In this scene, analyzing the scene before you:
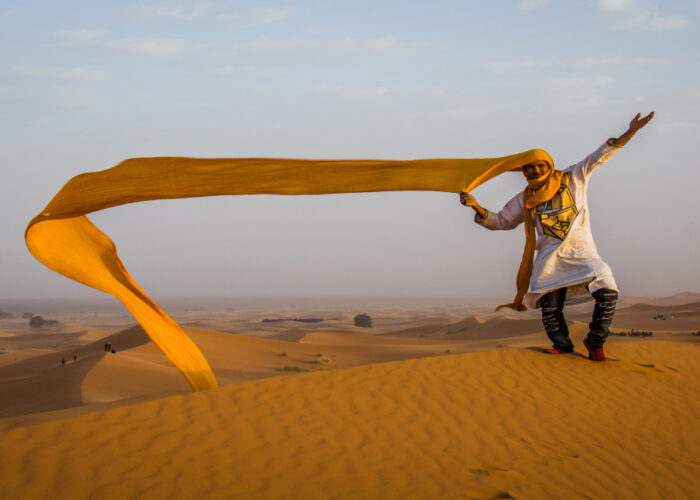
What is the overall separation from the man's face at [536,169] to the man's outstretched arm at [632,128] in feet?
2.56

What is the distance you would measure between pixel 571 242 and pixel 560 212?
0.39 metres

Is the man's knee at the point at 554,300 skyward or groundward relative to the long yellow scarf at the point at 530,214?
groundward

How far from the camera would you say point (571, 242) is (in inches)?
262

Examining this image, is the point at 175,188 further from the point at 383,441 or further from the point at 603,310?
the point at 603,310

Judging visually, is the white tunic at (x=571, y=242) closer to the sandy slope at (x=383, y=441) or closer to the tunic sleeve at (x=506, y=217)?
the tunic sleeve at (x=506, y=217)

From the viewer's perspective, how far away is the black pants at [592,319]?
6.54 metres

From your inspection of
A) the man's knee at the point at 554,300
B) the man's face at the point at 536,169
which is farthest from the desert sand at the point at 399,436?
the man's face at the point at 536,169

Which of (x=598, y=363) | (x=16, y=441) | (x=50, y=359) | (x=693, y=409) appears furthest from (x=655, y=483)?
(x=50, y=359)

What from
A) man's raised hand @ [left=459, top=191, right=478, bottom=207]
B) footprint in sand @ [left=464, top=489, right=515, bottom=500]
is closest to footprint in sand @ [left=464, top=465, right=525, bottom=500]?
footprint in sand @ [left=464, top=489, right=515, bottom=500]

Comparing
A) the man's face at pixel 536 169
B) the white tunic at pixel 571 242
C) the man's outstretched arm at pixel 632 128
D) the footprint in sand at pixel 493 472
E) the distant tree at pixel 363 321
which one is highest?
the man's outstretched arm at pixel 632 128

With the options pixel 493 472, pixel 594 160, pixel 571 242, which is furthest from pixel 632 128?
pixel 493 472

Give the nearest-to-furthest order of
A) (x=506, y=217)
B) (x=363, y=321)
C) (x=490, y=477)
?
(x=490, y=477) < (x=506, y=217) < (x=363, y=321)

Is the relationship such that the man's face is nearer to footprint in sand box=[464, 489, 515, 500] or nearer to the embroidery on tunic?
the embroidery on tunic

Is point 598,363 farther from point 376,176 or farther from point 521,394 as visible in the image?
point 376,176
